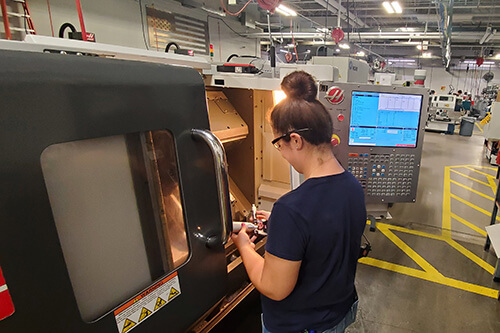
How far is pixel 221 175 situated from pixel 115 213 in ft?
0.94

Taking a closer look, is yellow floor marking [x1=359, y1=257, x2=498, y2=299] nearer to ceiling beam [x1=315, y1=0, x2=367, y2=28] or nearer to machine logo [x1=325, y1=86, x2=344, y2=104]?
machine logo [x1=325, y1=86, x2=344, y2=104]

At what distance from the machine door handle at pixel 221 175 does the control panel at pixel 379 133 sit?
5.24 ft

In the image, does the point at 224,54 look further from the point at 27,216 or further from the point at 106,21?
the point at 27,216

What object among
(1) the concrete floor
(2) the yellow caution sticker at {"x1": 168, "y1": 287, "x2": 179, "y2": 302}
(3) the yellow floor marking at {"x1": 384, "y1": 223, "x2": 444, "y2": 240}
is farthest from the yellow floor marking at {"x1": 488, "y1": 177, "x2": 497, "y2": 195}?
(2) the yellow caution sticker at {"x1": 168, "y1": 287, "x2": 179, "y2": 302}

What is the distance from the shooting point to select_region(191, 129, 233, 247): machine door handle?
75cm

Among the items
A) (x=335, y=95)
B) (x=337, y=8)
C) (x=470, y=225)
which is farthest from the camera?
(x=337, y=8)

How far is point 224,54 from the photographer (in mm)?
5777

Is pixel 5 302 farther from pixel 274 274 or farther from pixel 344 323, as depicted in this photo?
pixel 344 323

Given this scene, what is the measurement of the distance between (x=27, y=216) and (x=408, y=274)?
295cm

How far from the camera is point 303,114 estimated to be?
932mm

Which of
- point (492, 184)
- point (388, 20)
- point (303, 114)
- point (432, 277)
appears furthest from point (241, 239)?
point (388, 20)

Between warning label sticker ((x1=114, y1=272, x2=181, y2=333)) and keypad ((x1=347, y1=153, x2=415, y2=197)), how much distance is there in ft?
6.84

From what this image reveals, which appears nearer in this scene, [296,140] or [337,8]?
[296,140]

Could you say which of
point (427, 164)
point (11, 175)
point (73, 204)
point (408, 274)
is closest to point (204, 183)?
point (73, 204)
